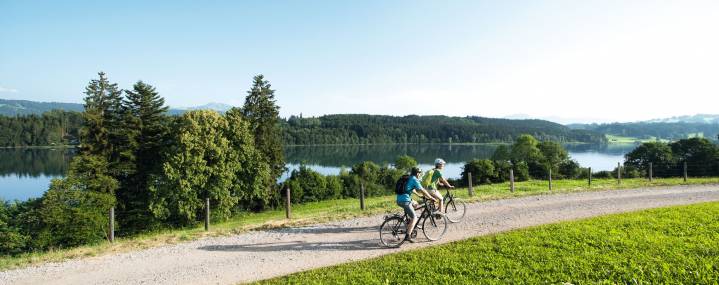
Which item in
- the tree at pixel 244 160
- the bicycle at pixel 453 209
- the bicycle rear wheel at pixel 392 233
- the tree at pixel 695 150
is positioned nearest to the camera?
the bicycle rear wheel at pixel 392 233

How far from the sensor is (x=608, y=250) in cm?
943

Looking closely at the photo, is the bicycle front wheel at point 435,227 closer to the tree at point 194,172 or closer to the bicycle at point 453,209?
the bicycle at point 453,209

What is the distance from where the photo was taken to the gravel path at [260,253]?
30.7 ft

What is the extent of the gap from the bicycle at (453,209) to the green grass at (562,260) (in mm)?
3270

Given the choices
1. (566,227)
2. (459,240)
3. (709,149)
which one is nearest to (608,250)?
(566,227)

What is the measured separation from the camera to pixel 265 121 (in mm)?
42500

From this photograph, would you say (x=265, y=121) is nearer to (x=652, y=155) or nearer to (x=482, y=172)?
(x=482, y=172)

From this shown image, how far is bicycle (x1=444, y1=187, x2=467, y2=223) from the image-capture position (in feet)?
49.3

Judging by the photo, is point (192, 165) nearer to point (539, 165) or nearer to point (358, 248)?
point (358, 248)

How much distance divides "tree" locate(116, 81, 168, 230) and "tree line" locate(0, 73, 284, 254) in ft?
0.26

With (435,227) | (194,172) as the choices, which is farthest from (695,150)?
(194,172)

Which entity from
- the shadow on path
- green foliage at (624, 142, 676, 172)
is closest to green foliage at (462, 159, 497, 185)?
green foliage at (624, 142, 676, 172)

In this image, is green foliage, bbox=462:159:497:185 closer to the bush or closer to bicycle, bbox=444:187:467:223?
bicycle, bbox=444:187:467:223

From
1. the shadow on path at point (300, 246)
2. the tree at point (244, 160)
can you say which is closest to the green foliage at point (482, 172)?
the tree at point (244, 160)
